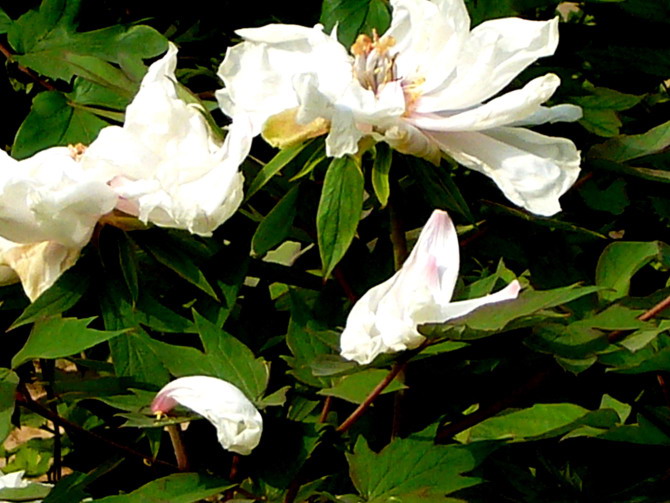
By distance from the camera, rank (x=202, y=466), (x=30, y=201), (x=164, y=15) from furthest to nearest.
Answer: (x=164, y=15)
(x=202, y=466)
(x=30, y=201)

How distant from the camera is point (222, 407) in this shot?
72cm

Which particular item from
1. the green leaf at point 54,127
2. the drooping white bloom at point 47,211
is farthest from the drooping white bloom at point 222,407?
the green leaf at point 54,127

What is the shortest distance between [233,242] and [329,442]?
0.64 feet

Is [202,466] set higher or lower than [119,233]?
lower

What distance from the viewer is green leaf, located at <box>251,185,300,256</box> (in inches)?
31.9

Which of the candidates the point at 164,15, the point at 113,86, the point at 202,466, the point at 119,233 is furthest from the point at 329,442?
the point at 164,15

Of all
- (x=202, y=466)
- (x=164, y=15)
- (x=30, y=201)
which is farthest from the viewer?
(x=164, y=15)

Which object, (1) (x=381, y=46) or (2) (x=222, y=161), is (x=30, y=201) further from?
(1) (x=381, y=46)

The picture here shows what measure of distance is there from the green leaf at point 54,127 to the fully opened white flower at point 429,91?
0.20 metres

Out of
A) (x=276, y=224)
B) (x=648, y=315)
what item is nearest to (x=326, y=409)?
(x=276, y=224)

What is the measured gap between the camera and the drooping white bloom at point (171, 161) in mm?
757

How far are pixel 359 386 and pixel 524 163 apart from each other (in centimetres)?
22

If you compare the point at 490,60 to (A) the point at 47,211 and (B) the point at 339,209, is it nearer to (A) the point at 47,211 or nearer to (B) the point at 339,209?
(B) the point at 339,209

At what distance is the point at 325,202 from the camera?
760 millimetres
